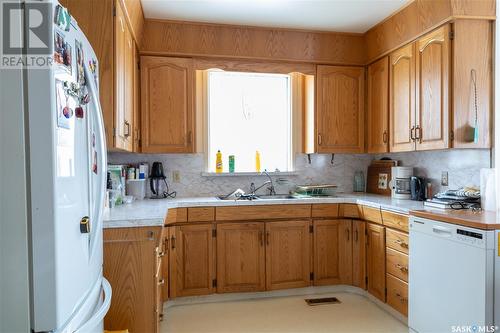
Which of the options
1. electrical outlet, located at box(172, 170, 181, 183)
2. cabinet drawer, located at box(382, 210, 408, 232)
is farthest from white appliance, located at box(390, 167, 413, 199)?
electrical outlet, located at box(172, 170, 181, 183)

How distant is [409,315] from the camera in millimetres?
2355

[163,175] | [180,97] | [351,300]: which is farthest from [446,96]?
[163,175]

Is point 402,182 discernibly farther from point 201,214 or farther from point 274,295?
point 201,214

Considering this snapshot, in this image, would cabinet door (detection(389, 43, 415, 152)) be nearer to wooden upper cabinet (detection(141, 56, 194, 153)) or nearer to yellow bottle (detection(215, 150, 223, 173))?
yellow bottle (detection(215, 150, 223, 173))

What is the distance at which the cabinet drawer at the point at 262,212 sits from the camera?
9.72 feet

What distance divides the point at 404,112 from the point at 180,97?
1997 millimetres

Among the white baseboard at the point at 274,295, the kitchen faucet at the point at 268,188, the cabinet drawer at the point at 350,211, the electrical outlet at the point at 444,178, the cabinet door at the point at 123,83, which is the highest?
the cabinet door at the point at 123,83

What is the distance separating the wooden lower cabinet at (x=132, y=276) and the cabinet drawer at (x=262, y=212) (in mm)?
1088

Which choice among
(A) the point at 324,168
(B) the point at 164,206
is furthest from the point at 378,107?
(B) the point at 164,206

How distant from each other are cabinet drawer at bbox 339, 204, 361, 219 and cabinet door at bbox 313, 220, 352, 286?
7 cm

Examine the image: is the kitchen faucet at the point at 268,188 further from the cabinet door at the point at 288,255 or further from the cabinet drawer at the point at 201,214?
the cabinet drawer at the point at 201,214

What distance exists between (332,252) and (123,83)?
2315mm

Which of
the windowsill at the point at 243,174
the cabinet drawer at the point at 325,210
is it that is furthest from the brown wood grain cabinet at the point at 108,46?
the cabinet drawer at the point at 325,210

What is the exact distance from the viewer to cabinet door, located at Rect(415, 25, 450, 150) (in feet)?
8.11
